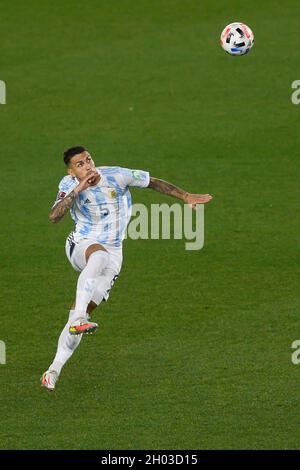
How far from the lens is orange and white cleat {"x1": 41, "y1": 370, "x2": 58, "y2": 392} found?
12.8 m

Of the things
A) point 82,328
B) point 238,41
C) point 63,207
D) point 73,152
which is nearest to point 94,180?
point 73,152

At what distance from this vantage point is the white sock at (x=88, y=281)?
12844 millimetres

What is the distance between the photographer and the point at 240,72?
26719mm

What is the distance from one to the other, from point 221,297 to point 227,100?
993 cm

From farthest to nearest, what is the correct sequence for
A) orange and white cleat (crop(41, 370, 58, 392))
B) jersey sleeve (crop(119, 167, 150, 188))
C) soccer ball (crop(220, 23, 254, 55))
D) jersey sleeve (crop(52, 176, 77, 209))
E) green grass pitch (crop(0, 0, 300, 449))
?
soccer ball (crop(220, 23, 254, 55)) < jersey sleeve (crop(119, 167, 150, 188)) < jersey sleeve (crop(52, 176, 77, 209)) < orange and white cleat (crop(41, 370, 58, 392)) < green grass pitch (crop(0, 0, 300, 449))

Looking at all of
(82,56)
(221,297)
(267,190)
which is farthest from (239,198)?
(82,56)

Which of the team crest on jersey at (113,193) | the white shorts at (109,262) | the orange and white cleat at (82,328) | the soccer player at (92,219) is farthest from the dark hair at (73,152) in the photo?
the orange and white cleat at (82,328)

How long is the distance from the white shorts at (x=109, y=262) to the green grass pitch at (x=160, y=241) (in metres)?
0.88

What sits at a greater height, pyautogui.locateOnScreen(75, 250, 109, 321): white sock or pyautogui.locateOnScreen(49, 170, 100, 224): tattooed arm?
pyautogui.locateOnScreen(49, 170, 100, 224): tattooed arm

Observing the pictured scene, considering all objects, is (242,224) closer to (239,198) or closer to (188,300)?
(239,198)

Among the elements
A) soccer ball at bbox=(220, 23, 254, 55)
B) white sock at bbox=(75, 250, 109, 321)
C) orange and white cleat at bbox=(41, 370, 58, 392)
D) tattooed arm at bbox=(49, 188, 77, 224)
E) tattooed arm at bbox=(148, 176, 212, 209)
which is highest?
soccer ball at bbox=(220, 23, 254, 55)

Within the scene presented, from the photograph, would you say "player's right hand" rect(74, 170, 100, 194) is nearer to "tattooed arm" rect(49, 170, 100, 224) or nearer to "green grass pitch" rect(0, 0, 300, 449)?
"tattooed arm" rect(49, 170, 100, 224)

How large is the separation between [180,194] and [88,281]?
5.07ft

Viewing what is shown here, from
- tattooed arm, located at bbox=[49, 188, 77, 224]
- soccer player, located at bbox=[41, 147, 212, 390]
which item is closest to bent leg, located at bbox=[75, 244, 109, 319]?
soccer player, located at bbox=[41, 147, 212, 390]
